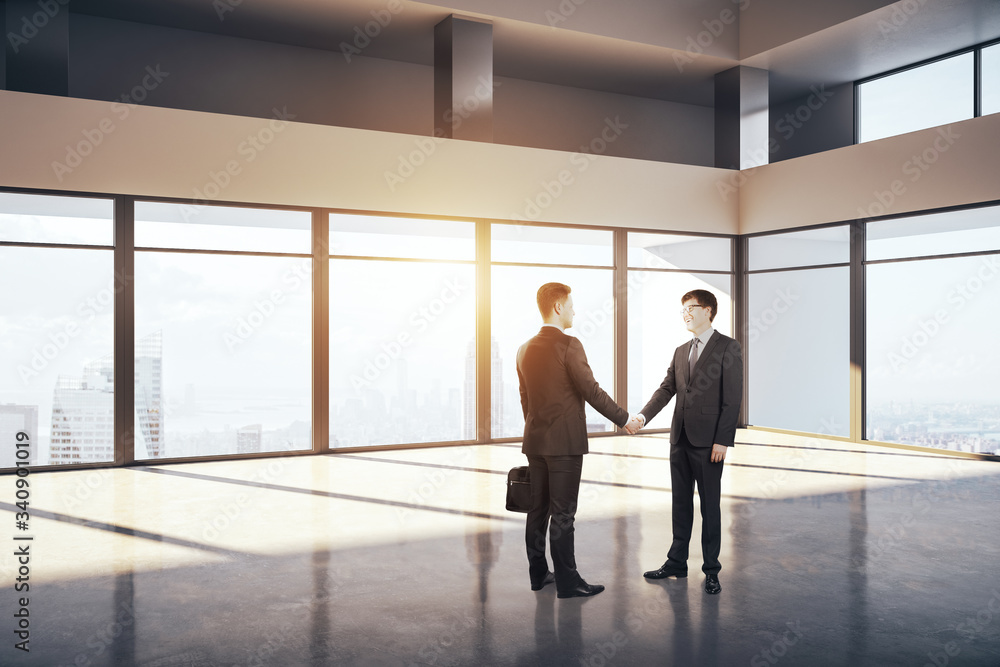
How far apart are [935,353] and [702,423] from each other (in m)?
6.78

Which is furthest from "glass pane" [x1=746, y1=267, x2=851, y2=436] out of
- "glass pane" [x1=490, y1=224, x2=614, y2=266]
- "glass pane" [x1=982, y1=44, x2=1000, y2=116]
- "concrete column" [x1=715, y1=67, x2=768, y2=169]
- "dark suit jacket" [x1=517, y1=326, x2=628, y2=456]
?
"dark suit jacket" [x1=517, y1=326, x2=628, y2=456]

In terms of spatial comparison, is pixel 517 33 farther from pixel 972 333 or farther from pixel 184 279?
pixel 972 333

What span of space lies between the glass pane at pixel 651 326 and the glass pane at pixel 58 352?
7.00 meters

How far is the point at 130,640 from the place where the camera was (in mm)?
3639

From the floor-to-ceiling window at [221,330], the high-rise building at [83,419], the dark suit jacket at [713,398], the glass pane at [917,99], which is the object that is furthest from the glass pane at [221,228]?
the glass pane at [917,99]

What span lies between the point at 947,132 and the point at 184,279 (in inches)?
370

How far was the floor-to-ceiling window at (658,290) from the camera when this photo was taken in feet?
37.7

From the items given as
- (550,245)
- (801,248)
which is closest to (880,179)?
(801,248)

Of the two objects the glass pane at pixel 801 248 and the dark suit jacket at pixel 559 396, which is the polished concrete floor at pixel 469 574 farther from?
the glass pane at pixel 801 248

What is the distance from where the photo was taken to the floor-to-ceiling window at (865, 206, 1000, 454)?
9.12 m

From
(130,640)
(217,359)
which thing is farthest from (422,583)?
(217,359)

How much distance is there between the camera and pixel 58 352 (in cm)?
828

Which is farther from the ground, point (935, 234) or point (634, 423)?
point (935, 234)

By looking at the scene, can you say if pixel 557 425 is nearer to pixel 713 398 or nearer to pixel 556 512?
pixel 556 512
